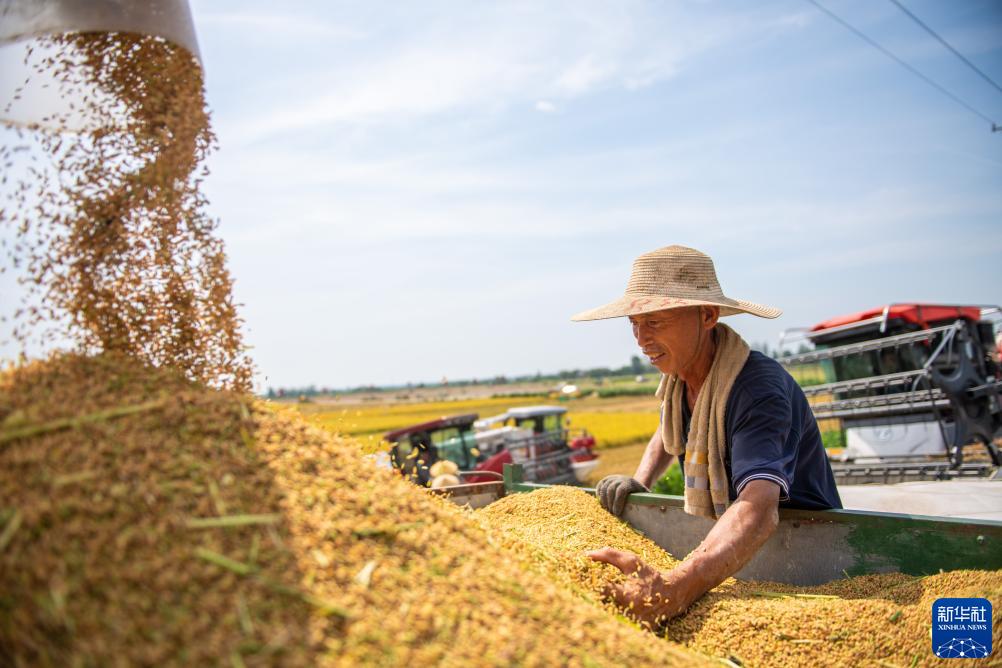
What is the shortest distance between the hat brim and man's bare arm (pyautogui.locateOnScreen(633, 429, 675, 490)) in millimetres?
804

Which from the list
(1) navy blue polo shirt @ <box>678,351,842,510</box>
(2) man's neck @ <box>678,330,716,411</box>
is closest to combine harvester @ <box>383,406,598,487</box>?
(2) man's neck @ <box>678,330,716,411</box>

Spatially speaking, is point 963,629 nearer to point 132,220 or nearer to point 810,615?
point 810,615

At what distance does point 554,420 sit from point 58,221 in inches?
649

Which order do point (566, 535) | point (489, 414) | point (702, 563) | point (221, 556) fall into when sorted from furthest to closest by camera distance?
point (489, 414), point (566, 535), point (702, 563), point (221, 556)

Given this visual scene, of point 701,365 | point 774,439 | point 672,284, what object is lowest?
point 774,439

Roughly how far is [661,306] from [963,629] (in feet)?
4.65

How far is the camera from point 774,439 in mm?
2664

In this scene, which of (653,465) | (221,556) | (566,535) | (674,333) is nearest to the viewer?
(221,556)

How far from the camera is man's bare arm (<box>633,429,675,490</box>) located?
11.8 feet

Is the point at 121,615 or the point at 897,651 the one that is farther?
the point at 897,651

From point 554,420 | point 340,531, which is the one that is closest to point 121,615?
point 340,531

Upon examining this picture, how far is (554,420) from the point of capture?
59.5ft

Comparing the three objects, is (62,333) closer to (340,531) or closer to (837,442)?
(340,531)

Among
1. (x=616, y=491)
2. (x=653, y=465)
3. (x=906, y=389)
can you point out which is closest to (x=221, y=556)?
(x=616, y=491)
